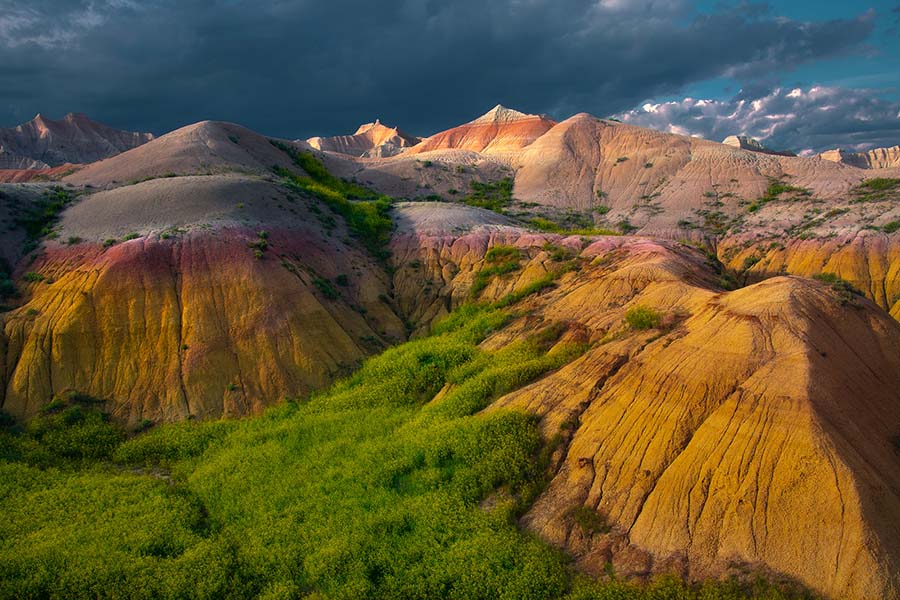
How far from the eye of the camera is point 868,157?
106 m

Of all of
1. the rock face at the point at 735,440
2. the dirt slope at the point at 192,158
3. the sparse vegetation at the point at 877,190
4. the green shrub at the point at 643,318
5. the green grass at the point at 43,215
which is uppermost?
the dirt slope at the point at 192,158

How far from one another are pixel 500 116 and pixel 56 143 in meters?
69.0

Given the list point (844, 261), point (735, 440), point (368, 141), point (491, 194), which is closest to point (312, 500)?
point (735, 440)

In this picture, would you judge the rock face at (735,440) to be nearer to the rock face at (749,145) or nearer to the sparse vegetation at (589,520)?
the sparse vegetation at (589,520)

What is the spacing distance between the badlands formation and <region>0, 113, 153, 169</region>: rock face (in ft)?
174

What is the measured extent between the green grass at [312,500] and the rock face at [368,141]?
90398 mm

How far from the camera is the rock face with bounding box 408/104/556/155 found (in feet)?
267

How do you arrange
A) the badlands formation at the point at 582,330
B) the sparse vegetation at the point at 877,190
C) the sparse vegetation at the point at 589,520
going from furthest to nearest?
1. the sparse vegetation at the point at 877,190
2. the sparse vegetation at the point at 589,520
3. the badlands formation at the point at 582,330

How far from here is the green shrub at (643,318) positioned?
1991cm

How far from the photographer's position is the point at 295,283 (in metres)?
27.3

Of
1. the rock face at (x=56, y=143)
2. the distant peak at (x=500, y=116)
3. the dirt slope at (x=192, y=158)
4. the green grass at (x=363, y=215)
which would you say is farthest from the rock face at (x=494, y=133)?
the rock face at (x=56, y=143)

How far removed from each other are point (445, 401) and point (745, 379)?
31.8 feet

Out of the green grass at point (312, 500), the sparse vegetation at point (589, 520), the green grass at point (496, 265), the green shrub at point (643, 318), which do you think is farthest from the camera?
the green grass at point (496, 265)

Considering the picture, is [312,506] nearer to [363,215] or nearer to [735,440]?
[735,440]
